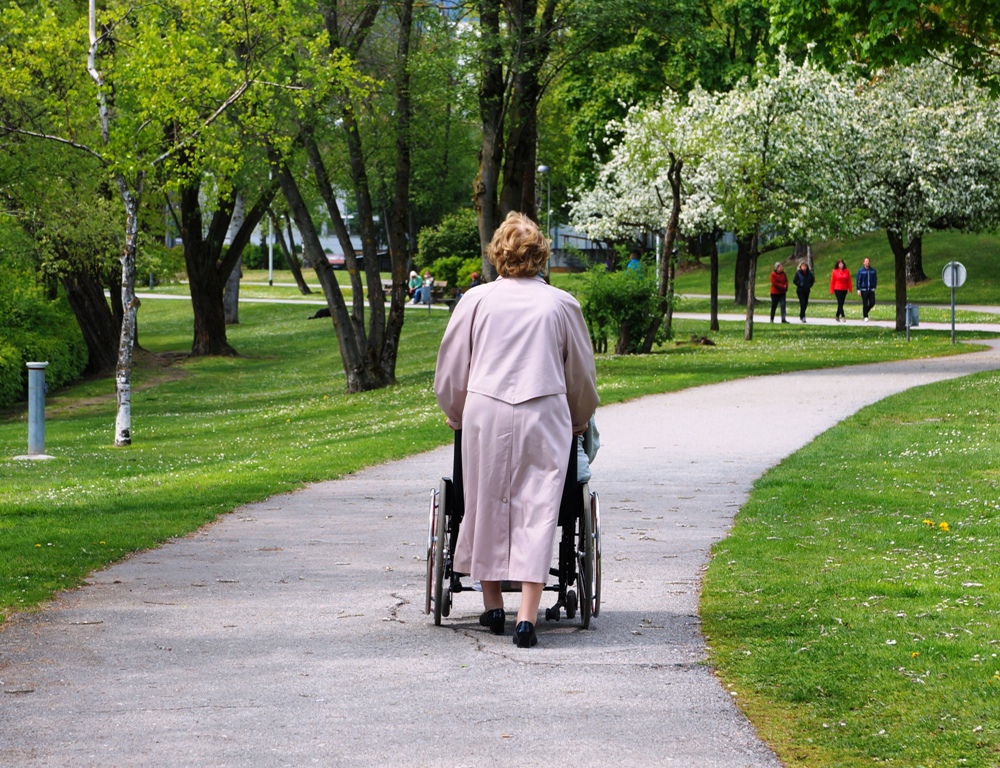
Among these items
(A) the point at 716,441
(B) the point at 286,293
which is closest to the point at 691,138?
(A) the point at 716,441

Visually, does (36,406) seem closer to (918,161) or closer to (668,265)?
(668,265)

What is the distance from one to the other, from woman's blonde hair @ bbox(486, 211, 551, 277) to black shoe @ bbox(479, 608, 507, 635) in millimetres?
1434

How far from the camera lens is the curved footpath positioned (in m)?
4.46

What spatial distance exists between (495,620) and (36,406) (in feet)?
39.0

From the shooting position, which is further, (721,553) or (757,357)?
(757,357)

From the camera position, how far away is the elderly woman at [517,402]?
5836mm

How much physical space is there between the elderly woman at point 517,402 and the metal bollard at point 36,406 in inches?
437

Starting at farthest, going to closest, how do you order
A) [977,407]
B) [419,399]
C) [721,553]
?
[419,399] → [977,407] → [721,553]

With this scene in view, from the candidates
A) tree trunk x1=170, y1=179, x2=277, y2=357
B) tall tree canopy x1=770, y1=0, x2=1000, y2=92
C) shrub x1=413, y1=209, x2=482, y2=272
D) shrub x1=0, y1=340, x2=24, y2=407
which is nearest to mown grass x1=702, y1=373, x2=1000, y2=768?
tall tree canopy x1=770, y1=0, x2=1000, y2=92

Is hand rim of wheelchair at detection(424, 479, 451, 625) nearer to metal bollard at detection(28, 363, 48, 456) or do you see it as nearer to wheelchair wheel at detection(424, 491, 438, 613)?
wheelchair wheel at detection(424, 491, 438, 613)

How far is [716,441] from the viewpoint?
14.4 meters

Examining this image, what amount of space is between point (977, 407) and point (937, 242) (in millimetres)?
43388

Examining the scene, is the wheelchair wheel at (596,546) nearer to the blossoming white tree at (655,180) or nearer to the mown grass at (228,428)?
the mown grass at (228,428)

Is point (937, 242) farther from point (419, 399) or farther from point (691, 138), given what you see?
point (419, 399)
